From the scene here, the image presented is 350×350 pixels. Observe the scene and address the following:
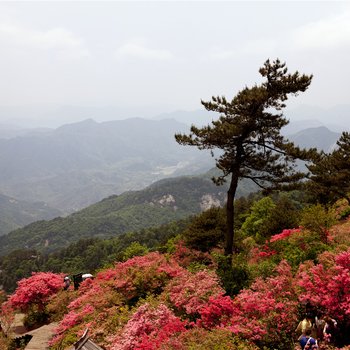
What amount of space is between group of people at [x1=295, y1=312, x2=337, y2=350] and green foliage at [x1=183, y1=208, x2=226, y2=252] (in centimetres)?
1773

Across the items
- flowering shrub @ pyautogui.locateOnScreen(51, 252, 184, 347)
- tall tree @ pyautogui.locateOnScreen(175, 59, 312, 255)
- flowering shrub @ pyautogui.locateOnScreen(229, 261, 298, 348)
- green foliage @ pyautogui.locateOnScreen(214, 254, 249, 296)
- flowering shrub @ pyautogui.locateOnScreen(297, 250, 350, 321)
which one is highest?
tall tree @ pyautogui.locateOnScreen(175, 59, 312, 255)

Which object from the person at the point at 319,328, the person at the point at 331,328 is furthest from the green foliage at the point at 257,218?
the person at the point at 319,328

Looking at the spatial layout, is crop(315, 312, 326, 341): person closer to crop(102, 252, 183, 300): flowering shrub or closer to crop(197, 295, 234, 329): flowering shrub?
crop(197, 295, 234, 329): flowering shrub

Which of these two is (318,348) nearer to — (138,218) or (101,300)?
(101,300)

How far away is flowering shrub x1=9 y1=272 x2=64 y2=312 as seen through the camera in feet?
60.1

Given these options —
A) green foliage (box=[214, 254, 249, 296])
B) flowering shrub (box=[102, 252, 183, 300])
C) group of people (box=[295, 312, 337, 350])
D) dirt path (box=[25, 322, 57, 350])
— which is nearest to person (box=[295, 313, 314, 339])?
group of people (box=[295, 312, 337, 350])

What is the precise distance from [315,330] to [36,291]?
15.4 m

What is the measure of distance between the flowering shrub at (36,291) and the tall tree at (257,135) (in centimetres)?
1028

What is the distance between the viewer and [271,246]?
18109mm

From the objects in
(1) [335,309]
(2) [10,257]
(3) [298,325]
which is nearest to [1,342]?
(3) [298,325]

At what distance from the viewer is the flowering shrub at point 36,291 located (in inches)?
721

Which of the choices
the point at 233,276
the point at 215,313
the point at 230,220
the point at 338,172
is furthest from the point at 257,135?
the point at 338,172

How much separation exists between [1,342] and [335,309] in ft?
44.8

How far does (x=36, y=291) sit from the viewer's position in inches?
727
